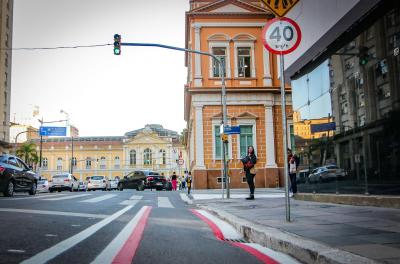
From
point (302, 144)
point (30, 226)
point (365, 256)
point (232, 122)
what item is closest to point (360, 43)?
point (302, 144)

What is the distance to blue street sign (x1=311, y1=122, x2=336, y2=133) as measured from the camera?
35.0ft

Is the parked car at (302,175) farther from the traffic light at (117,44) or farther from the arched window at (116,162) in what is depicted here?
the arched window at (116,162)

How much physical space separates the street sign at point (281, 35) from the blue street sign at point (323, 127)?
13.9 feet

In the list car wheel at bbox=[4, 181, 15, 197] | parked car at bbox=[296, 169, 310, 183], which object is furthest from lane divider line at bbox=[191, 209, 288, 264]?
car wheel at bbox=[4, 181, 15, 197]

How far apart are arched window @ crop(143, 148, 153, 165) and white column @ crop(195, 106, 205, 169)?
68.1 meters

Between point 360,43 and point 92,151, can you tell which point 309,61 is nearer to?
point 360,43

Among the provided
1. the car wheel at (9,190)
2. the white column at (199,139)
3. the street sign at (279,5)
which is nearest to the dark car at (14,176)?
the car wheel at (9,190)

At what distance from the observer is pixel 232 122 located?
1252 inches

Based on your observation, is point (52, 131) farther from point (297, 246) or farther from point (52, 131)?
point (297, 246)

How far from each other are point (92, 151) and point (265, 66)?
74.2 meters

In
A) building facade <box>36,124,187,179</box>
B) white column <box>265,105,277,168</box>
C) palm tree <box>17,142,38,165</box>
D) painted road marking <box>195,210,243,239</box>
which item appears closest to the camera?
painted road marking <box>195,210,243,239</box>

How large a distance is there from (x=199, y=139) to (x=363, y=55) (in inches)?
884

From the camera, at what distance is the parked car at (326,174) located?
412 inches

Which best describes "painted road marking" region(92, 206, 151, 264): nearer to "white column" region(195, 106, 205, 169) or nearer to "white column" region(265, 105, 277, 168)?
"white column" region(195, 106, 205, 169)
